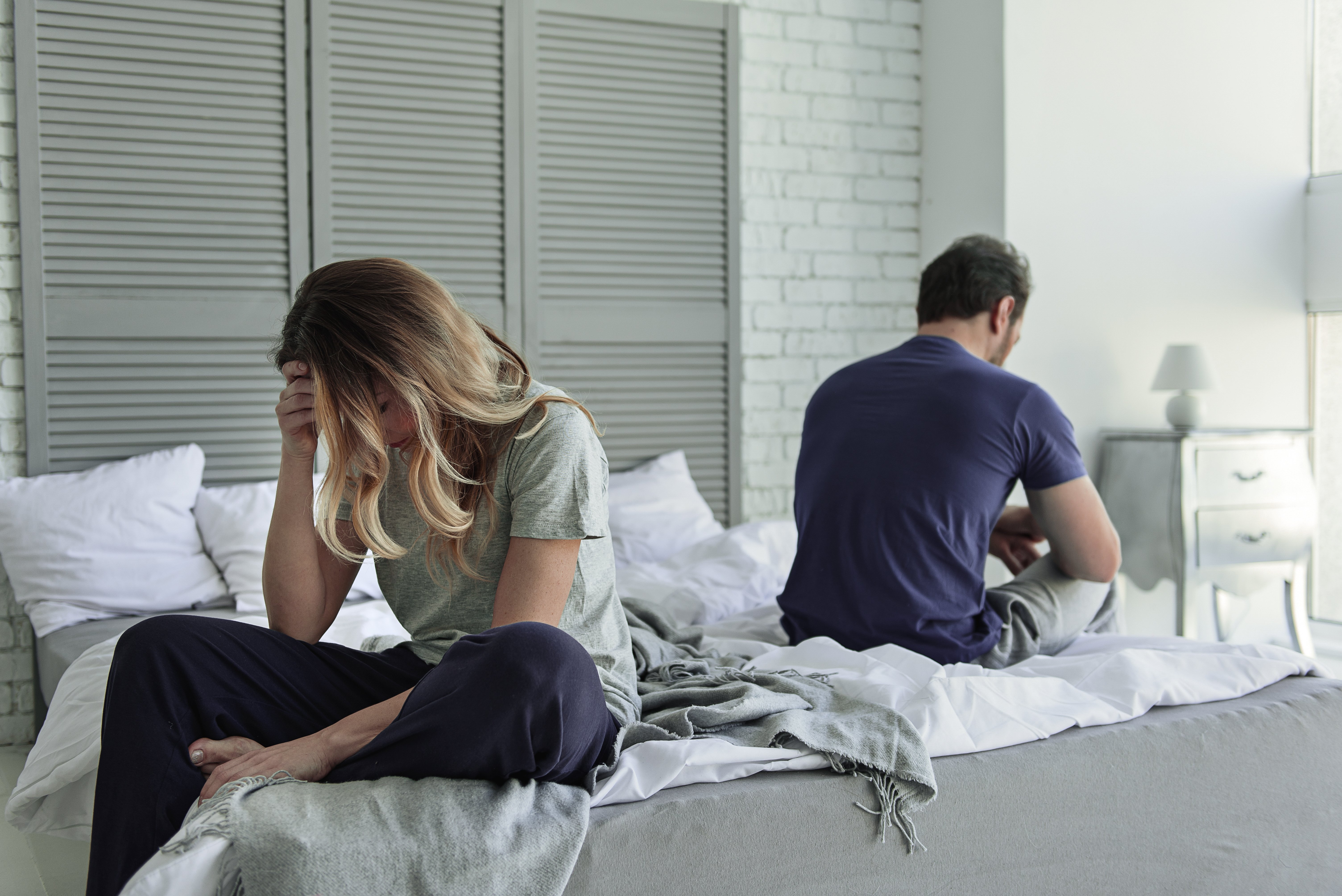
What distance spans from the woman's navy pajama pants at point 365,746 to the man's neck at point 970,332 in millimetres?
1216

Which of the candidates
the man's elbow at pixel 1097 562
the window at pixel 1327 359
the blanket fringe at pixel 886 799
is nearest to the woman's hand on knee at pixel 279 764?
the blanket fringe at pixel 886 799

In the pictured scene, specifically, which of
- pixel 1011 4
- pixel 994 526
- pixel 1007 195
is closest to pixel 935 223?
pixel 1007 195

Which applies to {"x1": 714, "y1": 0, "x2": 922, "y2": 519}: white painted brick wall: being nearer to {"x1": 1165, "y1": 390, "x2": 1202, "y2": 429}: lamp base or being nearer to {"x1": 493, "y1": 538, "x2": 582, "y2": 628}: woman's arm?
{"x1": 1165, "y1": 390, "x2": 1202, "y2": 429}: lamp base

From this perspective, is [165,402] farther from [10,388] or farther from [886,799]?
[886,799]

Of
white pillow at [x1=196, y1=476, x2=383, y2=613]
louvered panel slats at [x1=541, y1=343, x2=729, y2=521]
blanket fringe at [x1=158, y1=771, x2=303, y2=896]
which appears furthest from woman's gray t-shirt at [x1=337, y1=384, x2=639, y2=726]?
louvered panel slats at [x1=541, y1=343, x2=729, y2=521]

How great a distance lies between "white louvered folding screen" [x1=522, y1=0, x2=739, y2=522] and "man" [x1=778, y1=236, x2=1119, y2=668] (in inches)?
59.3

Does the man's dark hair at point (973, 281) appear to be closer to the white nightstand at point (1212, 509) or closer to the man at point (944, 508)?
the man at point (944, 508)

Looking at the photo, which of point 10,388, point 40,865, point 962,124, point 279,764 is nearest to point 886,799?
point 279,764

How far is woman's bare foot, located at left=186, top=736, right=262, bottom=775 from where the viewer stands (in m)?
1.33

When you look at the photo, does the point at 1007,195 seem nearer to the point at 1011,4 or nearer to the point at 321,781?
the point at 1011,4

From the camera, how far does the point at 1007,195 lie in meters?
3.73

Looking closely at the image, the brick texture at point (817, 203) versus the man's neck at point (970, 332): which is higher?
the brick texture at point (817, 203)

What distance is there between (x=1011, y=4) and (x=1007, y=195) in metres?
0.64

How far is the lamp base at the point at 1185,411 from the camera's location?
3688mm
